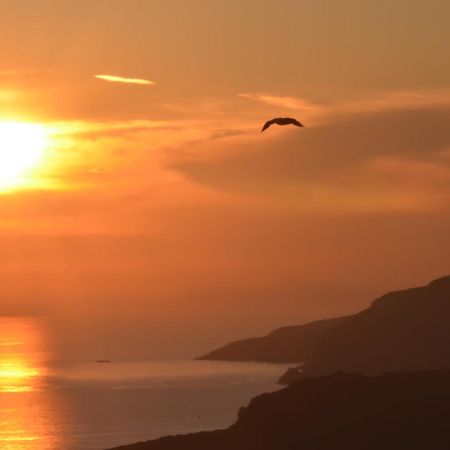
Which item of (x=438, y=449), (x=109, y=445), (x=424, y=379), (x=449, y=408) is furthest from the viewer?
(x=109, y=445)

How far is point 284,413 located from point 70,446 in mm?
75560

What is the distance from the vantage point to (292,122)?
156 ft

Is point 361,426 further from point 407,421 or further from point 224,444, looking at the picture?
point 224,444

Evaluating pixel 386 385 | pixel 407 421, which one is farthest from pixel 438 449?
pixel 386 385

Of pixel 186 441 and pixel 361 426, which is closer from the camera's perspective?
pixel 361 426

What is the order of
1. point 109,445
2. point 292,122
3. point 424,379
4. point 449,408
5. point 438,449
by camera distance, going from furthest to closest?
point 109,445
point 424,379
point 449,408
point 438,449
point 292,122

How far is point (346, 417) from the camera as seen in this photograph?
127625 mm

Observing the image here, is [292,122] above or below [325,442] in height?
above

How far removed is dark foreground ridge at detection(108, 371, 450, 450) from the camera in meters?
123

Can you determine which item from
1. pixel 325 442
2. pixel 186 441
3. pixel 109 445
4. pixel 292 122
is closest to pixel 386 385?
pixel 325 442

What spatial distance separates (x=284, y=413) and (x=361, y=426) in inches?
413

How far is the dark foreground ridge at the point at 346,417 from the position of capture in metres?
123

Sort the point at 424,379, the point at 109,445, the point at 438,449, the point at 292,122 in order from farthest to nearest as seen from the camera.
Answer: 1. the point at 109,445
2. the point at 424,379
3. the point at 438,449
4. the point at 292,122

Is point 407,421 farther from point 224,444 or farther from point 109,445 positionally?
point 109,445
